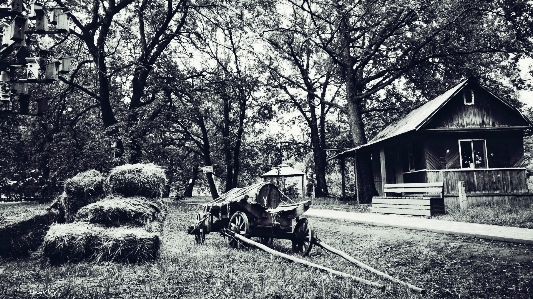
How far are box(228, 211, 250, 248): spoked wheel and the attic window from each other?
13.9 metres

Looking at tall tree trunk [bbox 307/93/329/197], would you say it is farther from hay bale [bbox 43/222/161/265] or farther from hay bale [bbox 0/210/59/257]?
hay bale [bbox 43/222/161/265]

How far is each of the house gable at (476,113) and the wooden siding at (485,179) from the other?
202 centimetres

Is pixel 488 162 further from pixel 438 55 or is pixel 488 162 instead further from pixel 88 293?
pixel 88 293

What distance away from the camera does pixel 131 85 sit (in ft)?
73.4

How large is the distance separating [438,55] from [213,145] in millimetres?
25365

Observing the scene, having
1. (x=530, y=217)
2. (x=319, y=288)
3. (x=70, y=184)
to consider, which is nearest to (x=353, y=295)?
(x=319, y=288)

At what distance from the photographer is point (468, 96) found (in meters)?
19.0

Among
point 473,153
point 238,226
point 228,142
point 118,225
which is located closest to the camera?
point 118,225

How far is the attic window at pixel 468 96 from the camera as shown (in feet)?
62.0

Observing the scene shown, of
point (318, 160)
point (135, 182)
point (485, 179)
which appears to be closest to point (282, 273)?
point (135, 182)

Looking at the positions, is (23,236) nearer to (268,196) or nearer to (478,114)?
(268,196)

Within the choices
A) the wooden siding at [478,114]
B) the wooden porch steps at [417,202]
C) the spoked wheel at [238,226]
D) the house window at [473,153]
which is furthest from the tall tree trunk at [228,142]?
the spoked wheel at [238,226]

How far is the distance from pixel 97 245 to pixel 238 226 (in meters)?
3.43

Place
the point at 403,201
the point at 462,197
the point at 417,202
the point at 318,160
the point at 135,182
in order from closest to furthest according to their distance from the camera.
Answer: the point at 135,182 → the point at 417,202 → the point at 403,201 → the point at 462,197 → the point at 318,160
